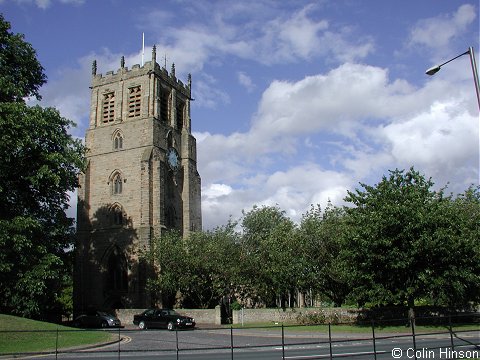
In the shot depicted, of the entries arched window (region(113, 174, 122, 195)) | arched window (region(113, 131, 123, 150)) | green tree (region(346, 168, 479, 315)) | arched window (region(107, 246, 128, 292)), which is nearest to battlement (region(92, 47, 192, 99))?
arched window (region(113, 131, 123, 150))

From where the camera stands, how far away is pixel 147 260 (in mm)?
46938

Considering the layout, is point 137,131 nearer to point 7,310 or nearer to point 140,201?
point 140,201

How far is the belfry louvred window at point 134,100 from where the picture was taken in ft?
187

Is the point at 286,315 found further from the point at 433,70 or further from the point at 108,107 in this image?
the point at 108,107

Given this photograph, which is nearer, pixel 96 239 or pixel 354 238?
pixel 354 238

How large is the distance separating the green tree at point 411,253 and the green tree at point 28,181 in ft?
57.7

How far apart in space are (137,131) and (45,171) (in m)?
26.5

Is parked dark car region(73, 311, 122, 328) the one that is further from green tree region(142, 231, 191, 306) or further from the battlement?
the battlement

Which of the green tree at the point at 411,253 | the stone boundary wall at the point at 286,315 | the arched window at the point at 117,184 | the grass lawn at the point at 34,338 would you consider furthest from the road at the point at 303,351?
the arched window at the point at 117,184

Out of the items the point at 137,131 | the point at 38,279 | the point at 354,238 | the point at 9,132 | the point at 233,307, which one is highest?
the point at 137,131

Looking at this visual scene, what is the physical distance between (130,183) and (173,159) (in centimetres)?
A: 628

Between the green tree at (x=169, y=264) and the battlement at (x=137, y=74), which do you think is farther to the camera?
the battlement at (x=137, y=74)

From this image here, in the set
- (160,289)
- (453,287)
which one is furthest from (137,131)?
(453,287)

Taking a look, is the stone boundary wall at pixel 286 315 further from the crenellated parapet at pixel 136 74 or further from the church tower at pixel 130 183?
the crenellated parapet at pixel 136 74
